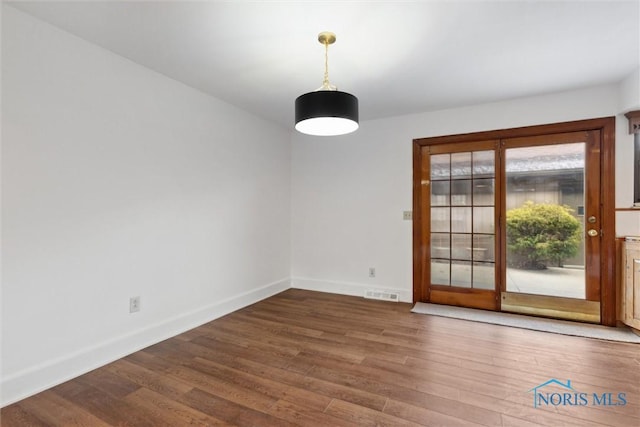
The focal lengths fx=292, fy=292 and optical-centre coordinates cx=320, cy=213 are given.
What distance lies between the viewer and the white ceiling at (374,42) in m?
1.91

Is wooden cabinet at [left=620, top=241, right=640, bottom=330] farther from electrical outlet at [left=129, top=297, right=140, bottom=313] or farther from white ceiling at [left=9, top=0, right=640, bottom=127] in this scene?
electrical outlet at [left=129, top=297, right=140, bottom=313]

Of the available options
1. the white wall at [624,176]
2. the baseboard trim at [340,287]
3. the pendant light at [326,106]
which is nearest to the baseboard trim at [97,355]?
the baseboard trim at [340,287]

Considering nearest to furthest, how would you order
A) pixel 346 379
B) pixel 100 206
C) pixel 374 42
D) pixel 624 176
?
pixel 346 379 < pixel 374 42 < pixel 100 206 < pixel 624 176

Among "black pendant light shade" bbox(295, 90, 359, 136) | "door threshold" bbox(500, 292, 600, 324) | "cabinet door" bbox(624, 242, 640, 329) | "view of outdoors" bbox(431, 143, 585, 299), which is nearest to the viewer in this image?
"black pendant light shade" bbox(295, 90, 359, 136)

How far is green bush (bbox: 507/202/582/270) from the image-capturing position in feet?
10.8

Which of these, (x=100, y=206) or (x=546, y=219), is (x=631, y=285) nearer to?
(x=546, y=219)

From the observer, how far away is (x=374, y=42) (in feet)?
7.44

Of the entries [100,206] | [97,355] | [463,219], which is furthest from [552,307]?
[100,206]

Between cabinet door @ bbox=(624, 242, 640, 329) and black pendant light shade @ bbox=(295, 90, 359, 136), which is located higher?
black pendant light shade @ bbox=(295, 90, 359, 136)

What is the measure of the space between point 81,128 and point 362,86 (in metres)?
2.53

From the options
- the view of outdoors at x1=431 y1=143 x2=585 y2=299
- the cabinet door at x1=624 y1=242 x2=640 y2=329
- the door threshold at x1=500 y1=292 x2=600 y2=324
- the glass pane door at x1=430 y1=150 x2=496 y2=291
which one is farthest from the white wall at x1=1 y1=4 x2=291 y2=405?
the cabinet door at x1=624 y1=242 x2=640 y2=329

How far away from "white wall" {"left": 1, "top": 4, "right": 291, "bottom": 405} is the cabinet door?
4.18 m

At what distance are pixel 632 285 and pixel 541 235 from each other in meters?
0.85

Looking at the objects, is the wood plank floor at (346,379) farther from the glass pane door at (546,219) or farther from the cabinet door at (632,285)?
the glass pane door at (546,219)
